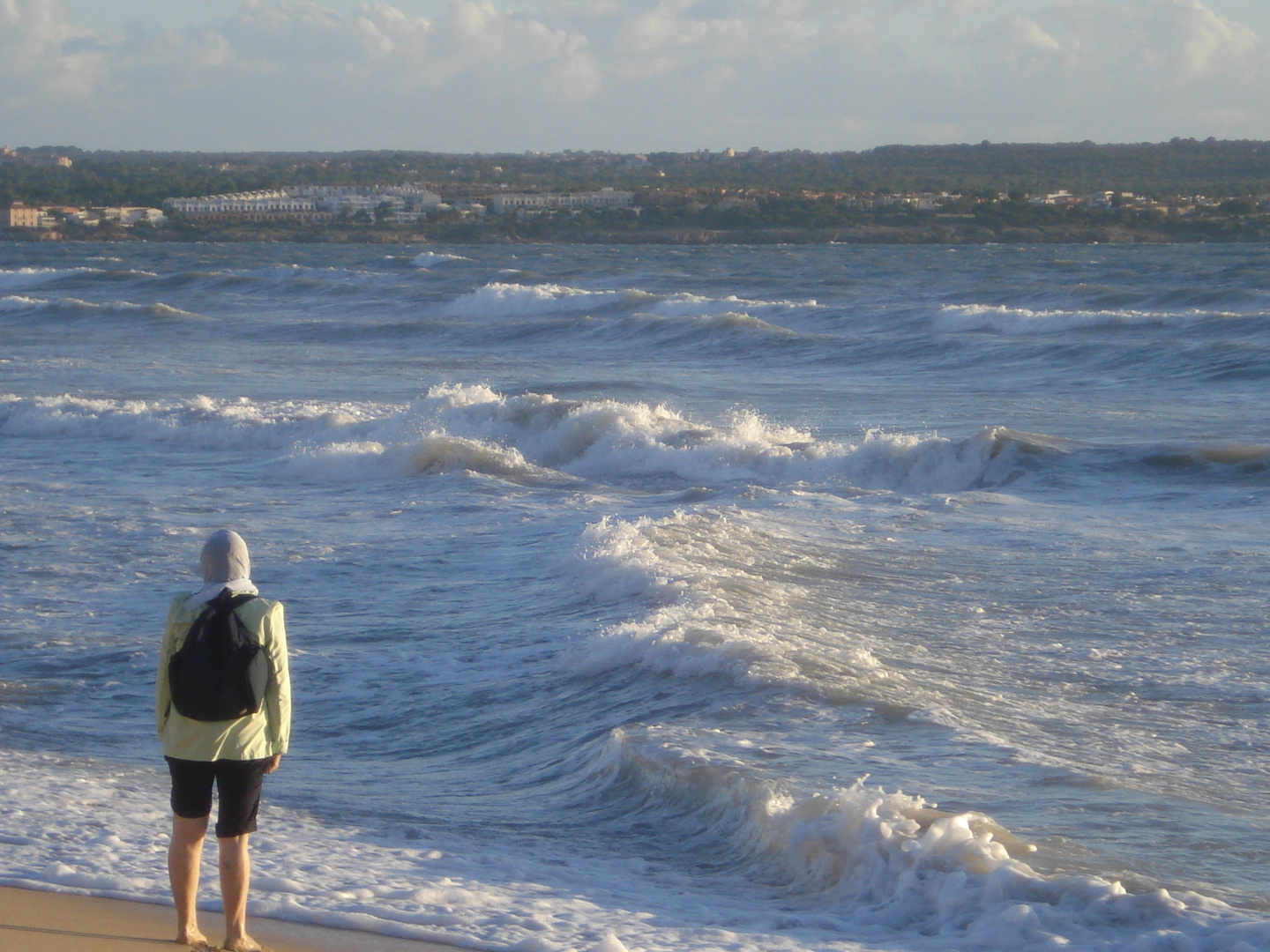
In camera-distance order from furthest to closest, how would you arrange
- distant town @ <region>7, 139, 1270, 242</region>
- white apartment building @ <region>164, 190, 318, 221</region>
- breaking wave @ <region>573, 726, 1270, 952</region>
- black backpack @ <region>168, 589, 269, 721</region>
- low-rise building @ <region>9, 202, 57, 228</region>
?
1. white apartment building @ <region>164, 190, 318, 221</region>
2. low-rise building @ <region>9, 202, 57, 228</region>
3. distant town @ <region>7, 139, 1270, 242</region>
4. breaking wave @ <region>573, 726, 1270, 952</region>
5. black backpack @ <region>168, 589, 269, 721</region>

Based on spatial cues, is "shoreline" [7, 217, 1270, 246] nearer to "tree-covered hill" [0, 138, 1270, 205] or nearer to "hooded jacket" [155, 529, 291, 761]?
"tree-covered hill" [0, 138, 1270, 205]

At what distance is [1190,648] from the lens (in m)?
8.60

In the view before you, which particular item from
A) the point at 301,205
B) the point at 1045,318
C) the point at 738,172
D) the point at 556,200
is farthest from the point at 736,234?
the point at 738,172

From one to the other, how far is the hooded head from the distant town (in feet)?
242

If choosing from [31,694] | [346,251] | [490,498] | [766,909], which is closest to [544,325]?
[490,498]

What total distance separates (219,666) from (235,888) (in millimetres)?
721

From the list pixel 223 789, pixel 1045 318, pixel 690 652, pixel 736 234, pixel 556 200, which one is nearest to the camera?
pixel 223 789

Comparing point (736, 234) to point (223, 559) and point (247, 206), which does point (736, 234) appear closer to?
point (247, 206)

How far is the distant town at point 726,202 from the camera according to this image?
77938 mm

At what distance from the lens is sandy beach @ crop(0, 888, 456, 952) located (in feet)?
14.3

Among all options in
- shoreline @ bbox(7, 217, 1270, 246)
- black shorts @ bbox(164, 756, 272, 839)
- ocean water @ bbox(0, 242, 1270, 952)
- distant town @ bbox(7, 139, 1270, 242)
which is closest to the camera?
black shorts @ bbox(164, 756, 272, 839)

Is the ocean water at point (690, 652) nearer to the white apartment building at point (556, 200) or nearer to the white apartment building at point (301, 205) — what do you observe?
the white apartment building at point (556, 200)

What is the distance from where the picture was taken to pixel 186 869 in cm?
436

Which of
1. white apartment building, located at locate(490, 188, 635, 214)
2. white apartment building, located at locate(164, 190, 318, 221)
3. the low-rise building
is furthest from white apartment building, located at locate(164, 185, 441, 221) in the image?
the low-rise building
